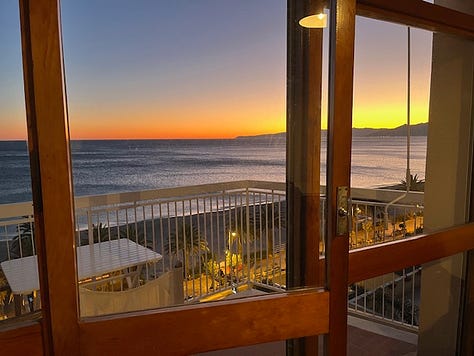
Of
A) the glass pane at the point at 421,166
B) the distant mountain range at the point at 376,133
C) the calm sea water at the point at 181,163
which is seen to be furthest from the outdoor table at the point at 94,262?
the glass pane at the point at 421,166

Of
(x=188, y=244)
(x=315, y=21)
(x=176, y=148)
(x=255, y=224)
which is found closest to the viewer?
(x=315, y=21)

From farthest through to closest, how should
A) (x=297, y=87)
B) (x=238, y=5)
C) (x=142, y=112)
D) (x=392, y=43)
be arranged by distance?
(x=238, y=5)
(x=142, y=112)
(x=392, y=43)
(x=297, y=87)

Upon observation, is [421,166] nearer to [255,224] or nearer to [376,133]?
[376,133]

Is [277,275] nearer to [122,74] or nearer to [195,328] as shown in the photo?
[195,328]

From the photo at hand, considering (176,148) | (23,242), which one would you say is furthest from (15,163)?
(176,148)

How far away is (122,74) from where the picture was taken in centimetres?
190

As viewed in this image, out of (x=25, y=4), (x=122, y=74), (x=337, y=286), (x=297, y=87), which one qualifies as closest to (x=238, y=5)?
(x=122, y=74)

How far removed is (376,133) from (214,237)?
1376mm

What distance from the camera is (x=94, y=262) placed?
132 cm

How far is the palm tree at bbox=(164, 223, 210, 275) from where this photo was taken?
2.46 meters

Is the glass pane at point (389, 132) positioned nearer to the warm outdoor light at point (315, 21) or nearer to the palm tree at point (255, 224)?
the warm outdoor light at point (315, 21)

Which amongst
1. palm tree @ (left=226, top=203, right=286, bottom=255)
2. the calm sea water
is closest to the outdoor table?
the calm sea water

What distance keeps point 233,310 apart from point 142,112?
1201 millimetres

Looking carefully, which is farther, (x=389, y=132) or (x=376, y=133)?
(x=389, y=132)
